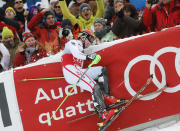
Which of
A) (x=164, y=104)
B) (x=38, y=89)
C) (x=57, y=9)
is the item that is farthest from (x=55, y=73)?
(x=57, y=9)

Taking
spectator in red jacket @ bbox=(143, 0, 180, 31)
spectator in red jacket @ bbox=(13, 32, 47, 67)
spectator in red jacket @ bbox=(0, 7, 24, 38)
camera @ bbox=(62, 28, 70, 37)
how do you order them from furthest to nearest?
spectator in red jacket @ bbox=(0, 7, 24, 38)
camera @ bbox=(62, 28, 70, 37)
spectator in red jacket @ bbox=(13, 32, 47, 67)
spectator in red jacket @ bbox=(143, 0, 180, 31)

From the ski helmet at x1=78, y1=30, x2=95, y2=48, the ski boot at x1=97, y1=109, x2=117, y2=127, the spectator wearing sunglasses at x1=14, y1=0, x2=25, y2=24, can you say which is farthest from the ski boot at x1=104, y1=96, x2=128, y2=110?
the spectator wearing sunglasses at x1=14, y1=0, x2=25, y2=24

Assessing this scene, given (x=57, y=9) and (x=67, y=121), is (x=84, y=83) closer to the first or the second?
(x=67, y=121)

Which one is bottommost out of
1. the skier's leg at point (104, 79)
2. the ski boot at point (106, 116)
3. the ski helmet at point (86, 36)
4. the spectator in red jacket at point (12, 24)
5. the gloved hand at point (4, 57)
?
the ski boot at point (106, 116)

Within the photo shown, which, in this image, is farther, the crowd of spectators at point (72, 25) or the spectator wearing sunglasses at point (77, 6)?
the spectator wearing sunglasses at point (77, 6)

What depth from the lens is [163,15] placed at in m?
5.62

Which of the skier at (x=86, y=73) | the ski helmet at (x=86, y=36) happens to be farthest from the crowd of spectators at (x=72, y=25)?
the skier at (x=86, y=73)

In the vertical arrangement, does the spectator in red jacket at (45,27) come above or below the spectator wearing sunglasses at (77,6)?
below

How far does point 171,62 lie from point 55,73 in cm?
204

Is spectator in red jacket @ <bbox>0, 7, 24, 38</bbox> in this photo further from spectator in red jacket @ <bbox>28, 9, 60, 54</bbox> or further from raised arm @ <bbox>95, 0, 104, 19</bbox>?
raised arm @ <bbox>95, 0, 104, 19</bbox>

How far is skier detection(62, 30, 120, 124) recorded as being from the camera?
15.4ft

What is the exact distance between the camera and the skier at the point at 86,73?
470 cm

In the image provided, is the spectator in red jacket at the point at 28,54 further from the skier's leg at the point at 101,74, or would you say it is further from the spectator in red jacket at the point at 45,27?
the skier's leg at the point at 101,74

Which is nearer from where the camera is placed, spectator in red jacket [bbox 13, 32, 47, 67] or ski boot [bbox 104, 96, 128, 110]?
ski boot [bbox 104, 96, 128, 110]
